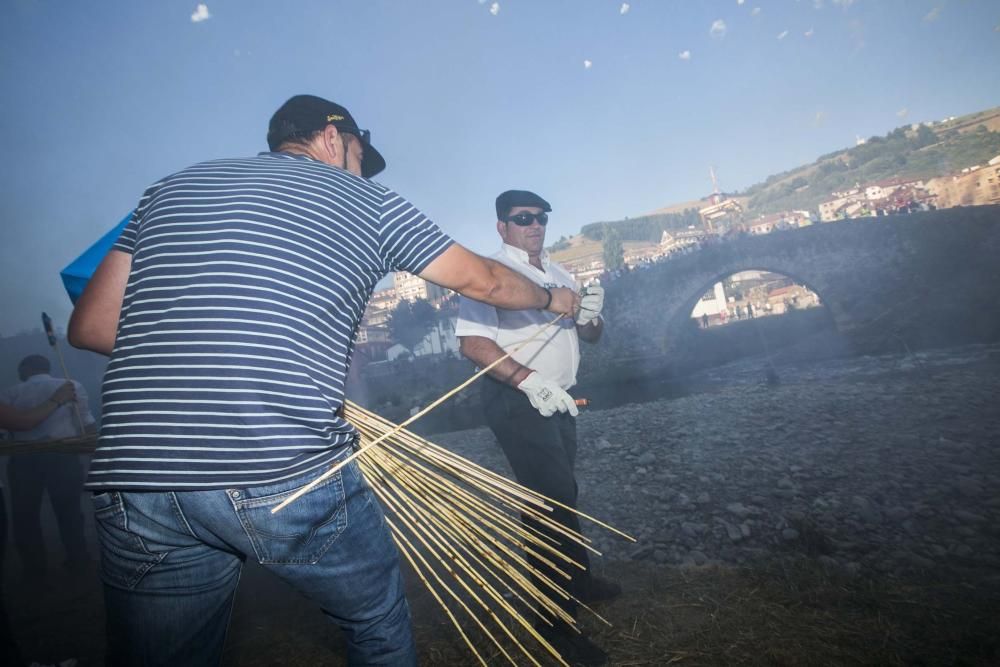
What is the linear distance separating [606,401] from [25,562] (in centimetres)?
1607

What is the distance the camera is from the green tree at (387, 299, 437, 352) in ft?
179

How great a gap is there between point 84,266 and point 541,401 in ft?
7.77

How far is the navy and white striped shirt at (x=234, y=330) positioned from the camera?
3.82ft

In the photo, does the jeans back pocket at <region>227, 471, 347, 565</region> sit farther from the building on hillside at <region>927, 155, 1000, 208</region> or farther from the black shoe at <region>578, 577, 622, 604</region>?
the building on hillside at <region>927, 155, 1000, 208</region>

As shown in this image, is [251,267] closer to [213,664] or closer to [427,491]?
[427,491]

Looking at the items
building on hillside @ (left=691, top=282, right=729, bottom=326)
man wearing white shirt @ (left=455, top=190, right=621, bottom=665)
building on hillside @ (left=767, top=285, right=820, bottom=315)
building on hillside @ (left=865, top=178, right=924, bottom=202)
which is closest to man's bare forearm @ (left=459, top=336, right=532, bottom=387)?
man wearing white shirt @ (left=455, top=190, right=621, bottom=665)

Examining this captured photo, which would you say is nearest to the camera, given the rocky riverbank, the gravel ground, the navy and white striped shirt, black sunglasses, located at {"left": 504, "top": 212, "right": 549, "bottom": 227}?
the navy and white striped shirt

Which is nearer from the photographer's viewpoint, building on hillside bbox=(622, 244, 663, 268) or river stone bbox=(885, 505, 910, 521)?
river stone bbox=(885, 505, 910, 521)

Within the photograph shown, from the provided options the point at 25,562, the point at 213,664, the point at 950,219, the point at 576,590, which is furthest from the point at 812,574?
the point at 950,219

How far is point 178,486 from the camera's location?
1.12 meters

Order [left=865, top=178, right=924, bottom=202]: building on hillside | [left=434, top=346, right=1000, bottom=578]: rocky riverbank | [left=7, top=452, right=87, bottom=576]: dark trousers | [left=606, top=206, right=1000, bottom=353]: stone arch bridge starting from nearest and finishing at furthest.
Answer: [left=434, top=346, right=1000, bottom=578]: rocky riverbank, [left=7, top=452, right=87, bottom=576]: dark trousers, [left=606, top=206, right=1000, bottom=353]: stone arch bridge, [left=865, top=178, right=924, bottom=202]: building on hillside

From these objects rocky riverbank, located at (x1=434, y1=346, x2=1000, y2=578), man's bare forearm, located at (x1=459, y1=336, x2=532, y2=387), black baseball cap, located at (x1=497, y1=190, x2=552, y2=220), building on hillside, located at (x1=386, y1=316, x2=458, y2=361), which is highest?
A: building on hillside, located at (x1=386, y1=316, x2=458, y2=361)

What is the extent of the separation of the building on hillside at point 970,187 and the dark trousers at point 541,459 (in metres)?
42.7

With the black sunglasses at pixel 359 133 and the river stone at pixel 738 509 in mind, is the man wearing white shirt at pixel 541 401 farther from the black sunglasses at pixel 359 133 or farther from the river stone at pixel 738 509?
the river stone at pixel 738 509
